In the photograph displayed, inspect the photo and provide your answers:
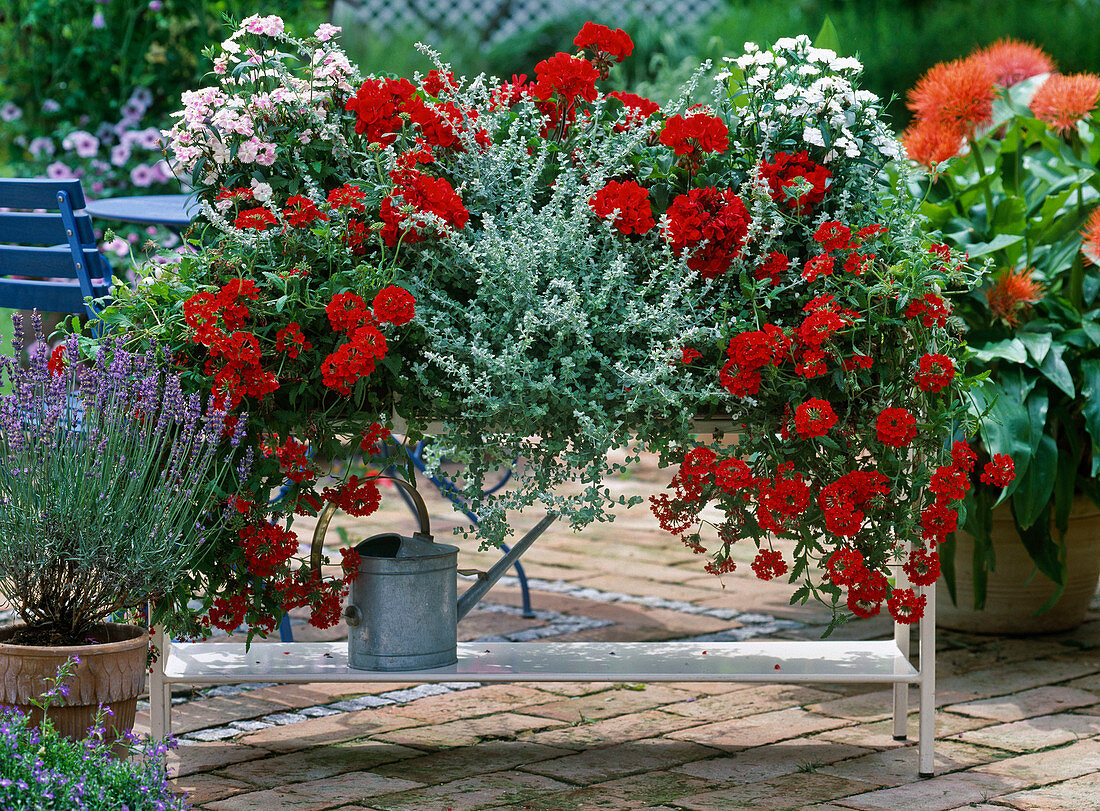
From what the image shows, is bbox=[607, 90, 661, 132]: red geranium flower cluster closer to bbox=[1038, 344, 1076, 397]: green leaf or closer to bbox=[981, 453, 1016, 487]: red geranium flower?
bbox=[981, 453, 1016, 487]: red geranium flower

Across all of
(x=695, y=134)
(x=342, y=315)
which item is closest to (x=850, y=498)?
(x=695, y=134)

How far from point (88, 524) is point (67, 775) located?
17.7 inches

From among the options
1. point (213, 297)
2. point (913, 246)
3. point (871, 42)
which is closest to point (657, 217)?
point (913, 246)

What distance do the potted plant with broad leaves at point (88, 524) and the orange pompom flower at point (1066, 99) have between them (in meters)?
2.42

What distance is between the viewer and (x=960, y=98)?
10.6 ft

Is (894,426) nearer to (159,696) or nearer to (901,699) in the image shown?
(901,699)

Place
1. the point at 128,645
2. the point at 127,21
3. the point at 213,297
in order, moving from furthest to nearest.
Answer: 1. the point at 127,21
2. the point at 213,297
3. the point at 128,645

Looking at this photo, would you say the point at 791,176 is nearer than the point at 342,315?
No

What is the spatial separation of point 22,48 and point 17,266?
2837 mm

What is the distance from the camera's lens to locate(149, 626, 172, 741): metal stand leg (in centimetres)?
255

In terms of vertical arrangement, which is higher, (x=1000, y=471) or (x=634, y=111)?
(x=634, y=111)

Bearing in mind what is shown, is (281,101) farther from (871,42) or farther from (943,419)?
(871,42)

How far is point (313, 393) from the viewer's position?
8.01ft

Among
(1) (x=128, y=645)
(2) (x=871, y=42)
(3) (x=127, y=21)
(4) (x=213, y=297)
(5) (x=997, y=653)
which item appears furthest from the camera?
(2) (x=871, y=42)
